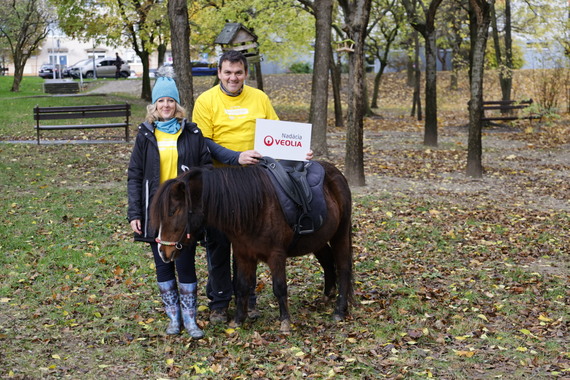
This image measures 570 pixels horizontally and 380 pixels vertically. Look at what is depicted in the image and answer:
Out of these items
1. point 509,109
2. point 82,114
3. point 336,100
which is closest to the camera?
point 82,114

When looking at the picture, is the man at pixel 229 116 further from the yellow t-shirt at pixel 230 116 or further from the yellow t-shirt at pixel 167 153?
the yellow t-shirt at pixel 167 153

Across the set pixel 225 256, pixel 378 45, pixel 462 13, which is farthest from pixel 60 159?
pixel 462 13

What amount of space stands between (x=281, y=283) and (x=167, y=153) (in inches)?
55.2

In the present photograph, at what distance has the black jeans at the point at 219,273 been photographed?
5.99m

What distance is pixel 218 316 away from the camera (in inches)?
240

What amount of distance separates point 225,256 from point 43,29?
47958mm

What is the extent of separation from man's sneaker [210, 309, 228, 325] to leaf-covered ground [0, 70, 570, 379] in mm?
81

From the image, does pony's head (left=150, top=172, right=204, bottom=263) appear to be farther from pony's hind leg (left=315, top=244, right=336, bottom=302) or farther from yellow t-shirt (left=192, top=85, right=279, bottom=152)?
pony's hind leg (left=315, top=244, right=336, bottom=302)

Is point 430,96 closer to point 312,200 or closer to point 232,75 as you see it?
point 312,200

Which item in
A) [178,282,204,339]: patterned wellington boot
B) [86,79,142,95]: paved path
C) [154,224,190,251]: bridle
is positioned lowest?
[178,282,204,339]: patterned wellington boot

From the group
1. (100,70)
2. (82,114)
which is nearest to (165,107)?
(82,114)

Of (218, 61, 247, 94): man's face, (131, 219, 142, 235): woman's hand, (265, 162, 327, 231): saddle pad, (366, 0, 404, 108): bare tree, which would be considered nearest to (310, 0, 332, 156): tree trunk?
(265, 162, 327, 231): saddle pad

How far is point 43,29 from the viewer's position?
4941cm

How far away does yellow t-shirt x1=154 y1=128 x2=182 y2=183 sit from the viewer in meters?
5.55
